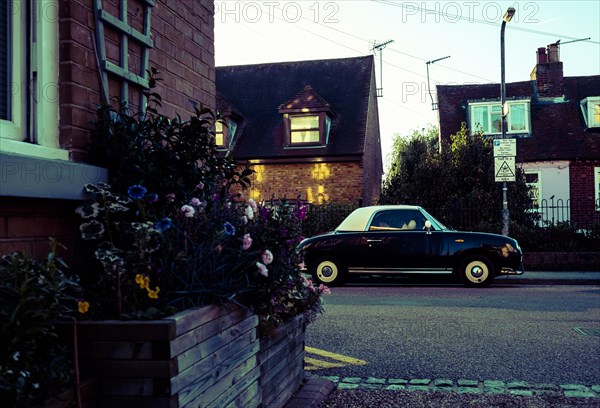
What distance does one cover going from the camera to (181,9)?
4.36 metres

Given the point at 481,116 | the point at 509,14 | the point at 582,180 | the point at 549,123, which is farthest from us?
the point at 481,116

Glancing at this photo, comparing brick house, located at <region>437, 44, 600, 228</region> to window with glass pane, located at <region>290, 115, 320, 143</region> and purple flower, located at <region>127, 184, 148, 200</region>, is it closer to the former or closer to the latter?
window with glass pane, located at <region>290, 115, 320, 143</region>

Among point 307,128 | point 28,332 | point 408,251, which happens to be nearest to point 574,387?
point 28,332

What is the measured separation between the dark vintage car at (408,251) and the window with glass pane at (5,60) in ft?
29.4

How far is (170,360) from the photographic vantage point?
2215mm

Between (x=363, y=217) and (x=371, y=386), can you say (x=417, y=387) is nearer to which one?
(x=371, y=386)

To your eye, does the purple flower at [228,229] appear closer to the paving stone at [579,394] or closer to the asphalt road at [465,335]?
the asphalt road at [465,335]

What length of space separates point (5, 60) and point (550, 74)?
2868 centimetres

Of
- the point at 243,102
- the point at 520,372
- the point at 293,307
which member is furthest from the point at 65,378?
the point at 243,102

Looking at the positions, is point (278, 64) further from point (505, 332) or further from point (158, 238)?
point (158, 238)

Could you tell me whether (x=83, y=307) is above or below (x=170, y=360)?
above

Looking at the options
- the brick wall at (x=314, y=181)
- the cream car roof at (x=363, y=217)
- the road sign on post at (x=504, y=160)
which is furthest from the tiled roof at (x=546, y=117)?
the cream car roof at (x=363, y=217)

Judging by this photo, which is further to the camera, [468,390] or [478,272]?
[478,272]

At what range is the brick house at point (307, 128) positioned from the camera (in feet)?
80.2
